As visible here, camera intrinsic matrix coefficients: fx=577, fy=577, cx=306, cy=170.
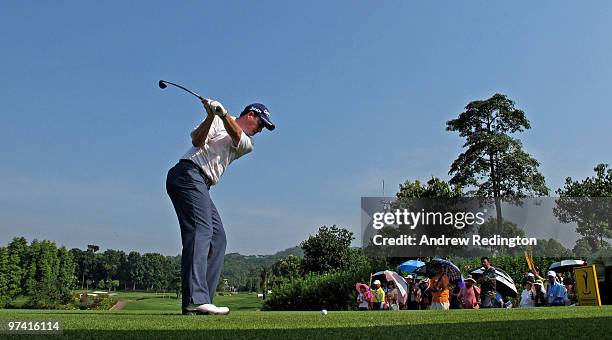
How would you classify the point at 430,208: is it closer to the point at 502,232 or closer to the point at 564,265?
the point at 502,232

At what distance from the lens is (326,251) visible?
47969mm

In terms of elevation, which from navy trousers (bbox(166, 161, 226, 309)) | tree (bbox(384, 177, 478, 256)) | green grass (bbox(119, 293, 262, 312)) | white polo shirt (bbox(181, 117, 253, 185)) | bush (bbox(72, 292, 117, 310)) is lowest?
green grass (bbox(119, 293, 262, 312))

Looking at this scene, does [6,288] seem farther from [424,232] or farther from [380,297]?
[380,297]

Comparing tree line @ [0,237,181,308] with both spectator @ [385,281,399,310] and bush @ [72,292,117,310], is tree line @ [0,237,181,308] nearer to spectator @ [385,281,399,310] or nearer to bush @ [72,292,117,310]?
bush @ [72,292,117,310]

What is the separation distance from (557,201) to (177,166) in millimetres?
39615

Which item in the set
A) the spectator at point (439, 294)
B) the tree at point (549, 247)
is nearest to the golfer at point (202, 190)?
the spectator at point (439, 294)

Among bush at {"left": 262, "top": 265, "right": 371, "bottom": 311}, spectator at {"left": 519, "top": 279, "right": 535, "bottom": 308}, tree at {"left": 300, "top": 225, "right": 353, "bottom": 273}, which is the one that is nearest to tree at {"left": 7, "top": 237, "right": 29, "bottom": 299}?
tree at {"left": 300, "top": 225, "right": 353, "bottom": 273}

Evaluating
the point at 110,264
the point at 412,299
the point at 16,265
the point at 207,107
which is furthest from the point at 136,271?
the point at 207,107

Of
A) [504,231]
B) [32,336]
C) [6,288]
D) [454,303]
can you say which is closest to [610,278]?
[454,303]

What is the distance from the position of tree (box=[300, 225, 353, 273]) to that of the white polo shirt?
141ft

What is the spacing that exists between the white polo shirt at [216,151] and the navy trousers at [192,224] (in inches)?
3.3

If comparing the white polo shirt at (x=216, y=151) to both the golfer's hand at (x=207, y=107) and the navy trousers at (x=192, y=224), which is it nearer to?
the navy trousers at (x=192, y=224)

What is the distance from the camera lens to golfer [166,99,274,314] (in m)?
4.92

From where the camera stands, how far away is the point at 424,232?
1470 inches
